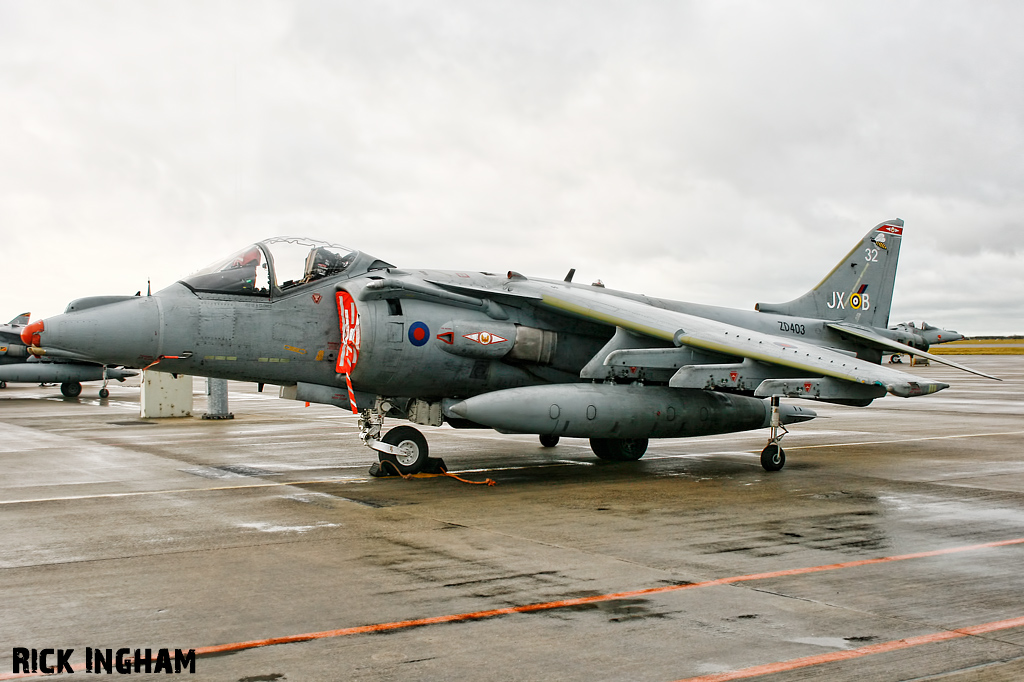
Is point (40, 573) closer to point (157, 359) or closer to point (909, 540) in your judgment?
point (157, 359)

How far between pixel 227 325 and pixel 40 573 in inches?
195

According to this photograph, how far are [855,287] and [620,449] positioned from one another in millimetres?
6132

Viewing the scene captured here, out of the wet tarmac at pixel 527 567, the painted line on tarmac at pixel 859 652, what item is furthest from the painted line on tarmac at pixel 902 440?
the painted line on tarmac at pixel 859 652

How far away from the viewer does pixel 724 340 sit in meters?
11.8

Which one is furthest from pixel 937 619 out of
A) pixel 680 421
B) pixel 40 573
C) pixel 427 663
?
pixel 680 421

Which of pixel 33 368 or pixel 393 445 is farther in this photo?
pixel 33 368

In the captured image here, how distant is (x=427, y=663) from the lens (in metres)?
4.53

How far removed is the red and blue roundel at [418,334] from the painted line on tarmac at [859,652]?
777cm

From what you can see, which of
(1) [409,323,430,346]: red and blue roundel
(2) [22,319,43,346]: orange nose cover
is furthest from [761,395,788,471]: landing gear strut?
(2) [22,319,43,346]: orange nose cover

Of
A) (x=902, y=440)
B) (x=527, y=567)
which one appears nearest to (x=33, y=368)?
(x=902, y=440)

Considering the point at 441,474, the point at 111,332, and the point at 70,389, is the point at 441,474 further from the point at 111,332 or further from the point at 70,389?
the point at 70,389

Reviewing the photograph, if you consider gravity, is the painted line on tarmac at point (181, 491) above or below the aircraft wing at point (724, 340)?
below

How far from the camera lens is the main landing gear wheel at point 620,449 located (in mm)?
14305

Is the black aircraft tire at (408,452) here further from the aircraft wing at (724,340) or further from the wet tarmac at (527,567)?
the aircraft wing at (724,340)
